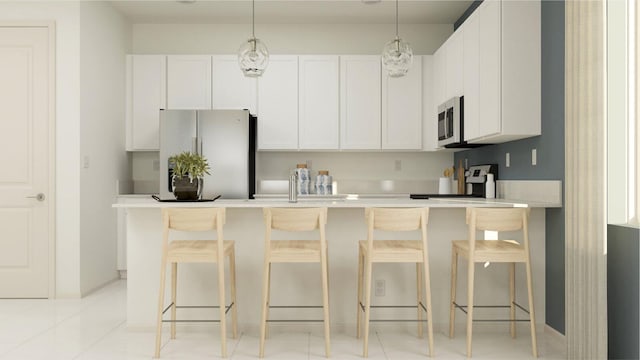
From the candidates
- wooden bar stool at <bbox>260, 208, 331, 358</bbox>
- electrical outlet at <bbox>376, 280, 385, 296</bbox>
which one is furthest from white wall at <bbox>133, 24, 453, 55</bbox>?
wooden bar stool at <bbox>260, 208, 331, 358</bbox>

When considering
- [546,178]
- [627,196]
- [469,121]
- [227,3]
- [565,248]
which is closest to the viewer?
[627,196]

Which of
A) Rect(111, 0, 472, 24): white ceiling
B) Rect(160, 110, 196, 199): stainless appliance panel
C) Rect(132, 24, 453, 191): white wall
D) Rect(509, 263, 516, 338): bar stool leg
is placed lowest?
Rect(509, 263, 516, 338): bar stool leg

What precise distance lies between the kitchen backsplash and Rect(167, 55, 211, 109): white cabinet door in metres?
0.81

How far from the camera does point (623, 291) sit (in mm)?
2748

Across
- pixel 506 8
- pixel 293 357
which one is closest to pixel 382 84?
pixel 506 8

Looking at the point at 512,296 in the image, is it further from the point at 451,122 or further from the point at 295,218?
the point at 451,122

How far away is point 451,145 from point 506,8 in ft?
5.25

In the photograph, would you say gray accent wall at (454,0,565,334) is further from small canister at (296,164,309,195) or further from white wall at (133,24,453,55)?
small canister at (296,164,309,195)

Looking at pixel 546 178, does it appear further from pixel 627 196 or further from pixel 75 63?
pixel 75 63

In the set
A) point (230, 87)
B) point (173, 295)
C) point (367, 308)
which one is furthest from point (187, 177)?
point (230, 87)

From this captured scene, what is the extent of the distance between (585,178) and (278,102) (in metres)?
3.54

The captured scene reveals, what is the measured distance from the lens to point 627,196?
2.80 metres

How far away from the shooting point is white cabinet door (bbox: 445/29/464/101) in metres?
4.53

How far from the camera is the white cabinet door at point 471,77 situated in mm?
4074
